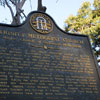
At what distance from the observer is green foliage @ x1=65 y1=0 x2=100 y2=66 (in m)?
17.9

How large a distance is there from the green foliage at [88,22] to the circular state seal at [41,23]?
40.6 feet

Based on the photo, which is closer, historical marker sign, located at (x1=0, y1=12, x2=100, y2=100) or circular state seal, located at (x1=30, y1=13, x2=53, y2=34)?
historical marker sign, located at (x1=0, y1=12, x2=100, y2=100)

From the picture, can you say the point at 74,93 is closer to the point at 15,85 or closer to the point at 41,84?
the point at 41,84

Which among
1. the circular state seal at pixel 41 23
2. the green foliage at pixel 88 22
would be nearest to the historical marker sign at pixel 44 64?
the circular state seal at pixel 41 23

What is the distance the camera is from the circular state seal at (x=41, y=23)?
5.82 meters

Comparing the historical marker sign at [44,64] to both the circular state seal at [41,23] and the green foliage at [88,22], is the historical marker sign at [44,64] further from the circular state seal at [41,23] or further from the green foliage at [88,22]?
the green foliage at [88,22]

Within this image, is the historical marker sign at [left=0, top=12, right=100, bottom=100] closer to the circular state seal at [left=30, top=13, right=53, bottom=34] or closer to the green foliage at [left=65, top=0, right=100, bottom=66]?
the circular state seal at [left=30, top=13, right=53, bottom=34]

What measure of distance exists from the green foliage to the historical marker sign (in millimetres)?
12230

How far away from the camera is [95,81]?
Answer: 552 cm

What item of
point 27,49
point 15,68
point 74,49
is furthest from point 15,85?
point 74,49

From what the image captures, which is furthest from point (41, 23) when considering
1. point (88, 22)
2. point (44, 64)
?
point (88, 22)

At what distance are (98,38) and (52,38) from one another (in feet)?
45.3

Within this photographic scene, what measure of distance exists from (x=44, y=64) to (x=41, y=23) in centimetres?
170

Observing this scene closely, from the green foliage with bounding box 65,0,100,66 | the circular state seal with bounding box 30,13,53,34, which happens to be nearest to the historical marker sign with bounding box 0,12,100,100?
the circular state seal with bounding box 30,13,53,34
